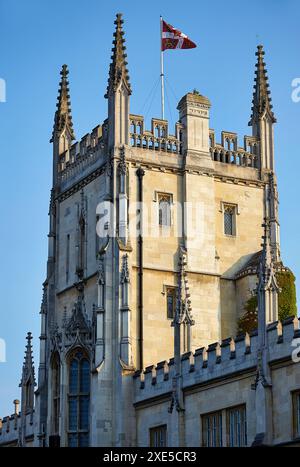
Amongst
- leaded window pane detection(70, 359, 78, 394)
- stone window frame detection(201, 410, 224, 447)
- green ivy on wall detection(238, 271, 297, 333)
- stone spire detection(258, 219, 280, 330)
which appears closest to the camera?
stone spire detection(258, 219, 280, 330)

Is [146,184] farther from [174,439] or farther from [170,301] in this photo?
[174,439]

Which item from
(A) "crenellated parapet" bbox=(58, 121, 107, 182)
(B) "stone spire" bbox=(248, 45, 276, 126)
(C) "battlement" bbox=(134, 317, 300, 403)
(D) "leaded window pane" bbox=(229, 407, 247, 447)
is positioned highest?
(B) "stone spire" bbox=(248, 45, 276, 126)

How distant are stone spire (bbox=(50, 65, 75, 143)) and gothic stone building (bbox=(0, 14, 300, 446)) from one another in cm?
24

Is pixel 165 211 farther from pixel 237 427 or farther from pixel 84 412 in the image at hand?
pixel 237 427

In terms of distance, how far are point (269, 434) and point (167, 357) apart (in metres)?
13.4

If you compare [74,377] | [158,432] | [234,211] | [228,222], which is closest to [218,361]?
[158,432]

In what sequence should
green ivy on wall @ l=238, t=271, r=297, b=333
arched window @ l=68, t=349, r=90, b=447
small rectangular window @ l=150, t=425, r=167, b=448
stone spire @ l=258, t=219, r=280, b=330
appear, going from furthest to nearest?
1. green ivy on wall @ l=238, t=271, r=297, b=333
2. arched window @ l=68, t=349, r=90, b=447
3. small rectangular window @ l=150, t=425, r=167, b=448
4. stone spire @ l=258, t=219, r=280, b=330

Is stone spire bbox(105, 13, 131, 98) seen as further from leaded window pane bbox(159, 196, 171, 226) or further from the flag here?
leaded window pane bbox(159, 196, 171, 226)

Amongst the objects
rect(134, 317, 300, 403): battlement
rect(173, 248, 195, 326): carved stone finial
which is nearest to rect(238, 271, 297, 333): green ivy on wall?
rect(173, 248, 195, 326): carved stone finial

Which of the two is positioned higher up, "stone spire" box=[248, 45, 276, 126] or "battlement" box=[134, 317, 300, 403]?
"stone spire" box=[248, 45, 276, 126]

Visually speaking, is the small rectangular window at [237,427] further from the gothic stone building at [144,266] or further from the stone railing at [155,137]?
the stone railing at [155,137]

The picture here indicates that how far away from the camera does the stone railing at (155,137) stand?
2242 inches

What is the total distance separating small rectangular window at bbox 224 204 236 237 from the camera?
58.1 m
